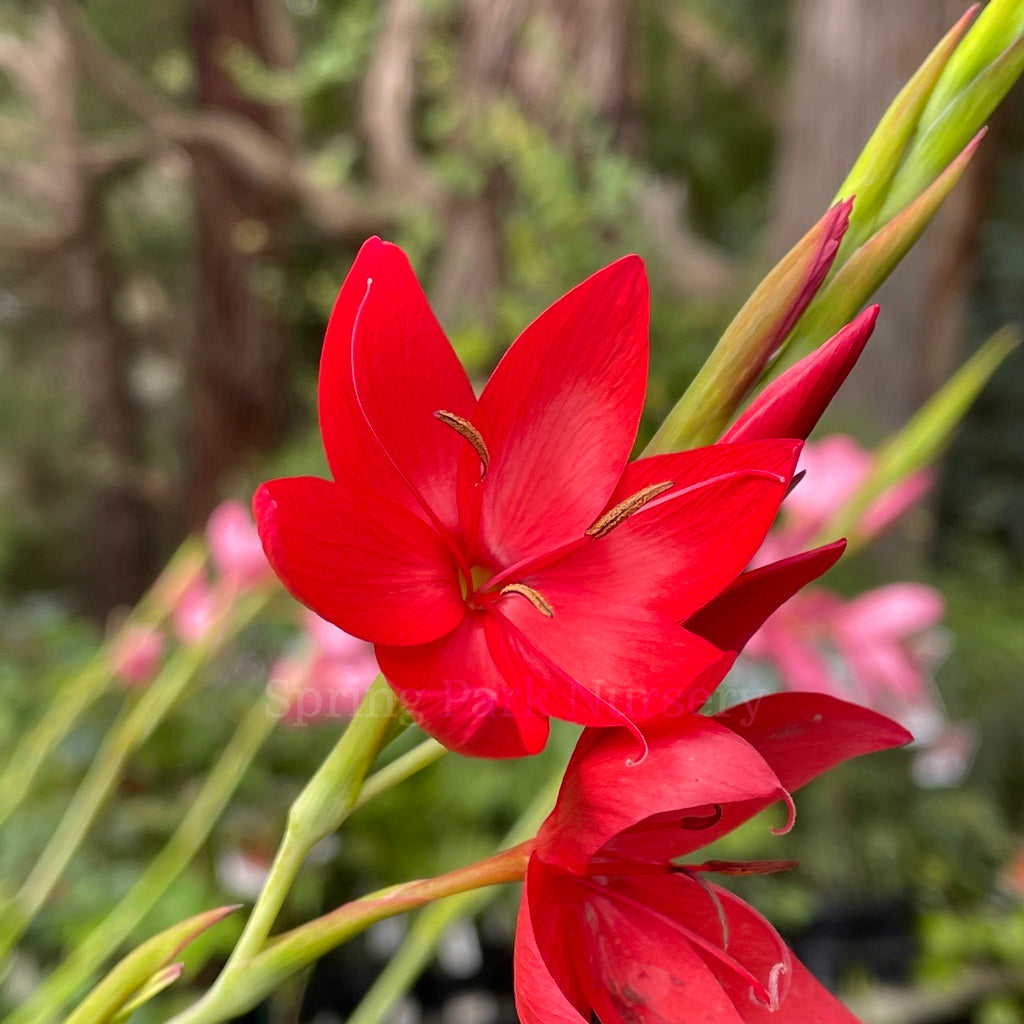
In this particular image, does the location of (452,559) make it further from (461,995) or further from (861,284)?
(461,995)

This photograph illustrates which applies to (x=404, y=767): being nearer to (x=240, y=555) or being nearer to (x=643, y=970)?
(x=643, y=970)

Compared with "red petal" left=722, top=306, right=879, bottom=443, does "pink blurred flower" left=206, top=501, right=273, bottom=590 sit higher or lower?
lower

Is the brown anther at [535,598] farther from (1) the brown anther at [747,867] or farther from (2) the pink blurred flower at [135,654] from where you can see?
(2) the pink blurred flower at [135,654]

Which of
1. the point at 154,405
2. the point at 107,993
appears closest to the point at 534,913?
the point at 107,993

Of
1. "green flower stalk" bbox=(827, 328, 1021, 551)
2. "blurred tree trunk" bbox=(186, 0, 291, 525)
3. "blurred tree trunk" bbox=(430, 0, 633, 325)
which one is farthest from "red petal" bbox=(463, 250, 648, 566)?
"blurred tree trunk" bbox=(186, 0, 291, 525)

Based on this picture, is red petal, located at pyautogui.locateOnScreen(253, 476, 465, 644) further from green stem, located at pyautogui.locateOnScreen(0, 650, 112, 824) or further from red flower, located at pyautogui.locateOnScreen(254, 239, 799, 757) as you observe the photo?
green stem, located at pyautogui.locateOnScreen(0, 650, 112, 824)

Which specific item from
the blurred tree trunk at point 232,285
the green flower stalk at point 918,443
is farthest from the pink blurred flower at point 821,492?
the blurred tree trunk at point 232,285
